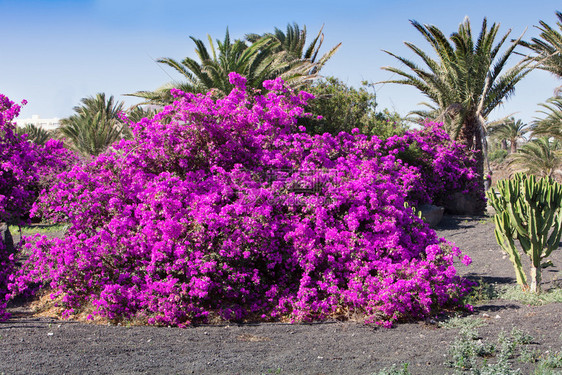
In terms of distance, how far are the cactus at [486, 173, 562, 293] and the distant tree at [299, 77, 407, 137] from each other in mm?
7905

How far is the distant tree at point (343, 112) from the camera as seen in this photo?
15.2 meters

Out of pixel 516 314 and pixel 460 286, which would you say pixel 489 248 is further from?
pixel 516 314

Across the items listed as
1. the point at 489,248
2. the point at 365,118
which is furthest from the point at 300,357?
the point at 365,118

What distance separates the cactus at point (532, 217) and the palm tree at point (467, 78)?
9083 millimetres

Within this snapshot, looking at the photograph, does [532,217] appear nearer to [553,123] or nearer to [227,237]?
[227,237]

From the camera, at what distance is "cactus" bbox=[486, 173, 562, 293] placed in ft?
23.7

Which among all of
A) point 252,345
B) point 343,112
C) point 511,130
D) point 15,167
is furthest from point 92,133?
point 511,130

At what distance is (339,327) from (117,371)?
109 inches

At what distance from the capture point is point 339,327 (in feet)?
20.3

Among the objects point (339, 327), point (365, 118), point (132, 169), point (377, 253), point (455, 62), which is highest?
point (455, 62)

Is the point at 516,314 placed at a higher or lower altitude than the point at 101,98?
lower

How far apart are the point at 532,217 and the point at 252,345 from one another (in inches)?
174

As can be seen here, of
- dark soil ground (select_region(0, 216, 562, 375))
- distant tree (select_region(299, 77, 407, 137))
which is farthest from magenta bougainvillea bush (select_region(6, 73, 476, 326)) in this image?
distant tree (select_region(299, 77, 407, 137))

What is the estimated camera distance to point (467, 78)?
16.2 meters
